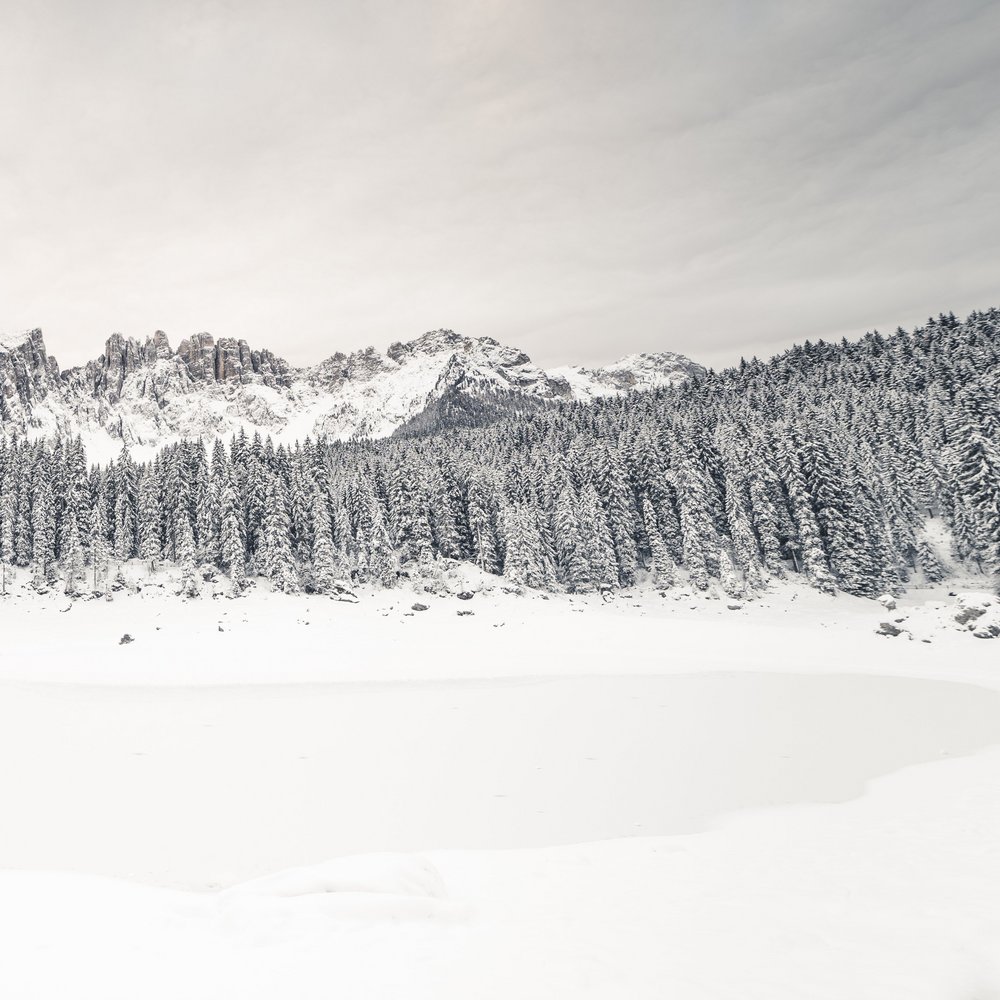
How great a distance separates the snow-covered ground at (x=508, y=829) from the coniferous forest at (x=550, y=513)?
3231 centimetres

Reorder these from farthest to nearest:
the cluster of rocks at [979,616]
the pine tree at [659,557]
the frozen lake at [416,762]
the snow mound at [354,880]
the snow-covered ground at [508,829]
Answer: the pine tree at [659,557], the cluster of rocks at [979,616], the frozen lake at [416,762], the snow mound at [354,880], the snow-covered ground at [508,829]

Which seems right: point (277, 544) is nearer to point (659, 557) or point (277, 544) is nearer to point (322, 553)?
point (322, 553)

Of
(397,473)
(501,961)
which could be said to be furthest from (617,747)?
(397,473)

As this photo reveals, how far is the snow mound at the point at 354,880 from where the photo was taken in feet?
21.9

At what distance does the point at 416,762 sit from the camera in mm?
13805

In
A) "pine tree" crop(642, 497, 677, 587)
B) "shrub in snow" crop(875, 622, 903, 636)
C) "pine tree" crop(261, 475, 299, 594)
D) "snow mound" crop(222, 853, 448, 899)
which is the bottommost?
"shrub in snow" crop(875, 622, 903, 636)

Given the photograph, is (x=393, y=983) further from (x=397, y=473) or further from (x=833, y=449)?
(x=833, y=449)

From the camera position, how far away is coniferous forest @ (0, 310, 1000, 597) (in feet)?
190

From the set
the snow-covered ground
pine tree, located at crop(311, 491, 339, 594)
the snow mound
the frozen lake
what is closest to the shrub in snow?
the snow-covered ground

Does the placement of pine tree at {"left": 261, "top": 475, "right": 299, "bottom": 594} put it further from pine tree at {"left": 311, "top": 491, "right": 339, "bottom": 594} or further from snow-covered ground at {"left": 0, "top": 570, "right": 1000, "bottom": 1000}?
snow-covered ground at {"left": 0, "top": 570, "right": 1000, "bottom": 1000}

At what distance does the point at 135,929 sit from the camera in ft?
18.6

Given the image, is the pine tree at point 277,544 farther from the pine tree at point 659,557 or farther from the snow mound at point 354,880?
the snow mound at point 354,880

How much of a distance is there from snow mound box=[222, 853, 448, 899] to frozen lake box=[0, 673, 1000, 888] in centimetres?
235

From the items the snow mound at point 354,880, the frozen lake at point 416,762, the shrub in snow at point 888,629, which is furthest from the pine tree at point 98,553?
the shrub in snow at point 888,629
